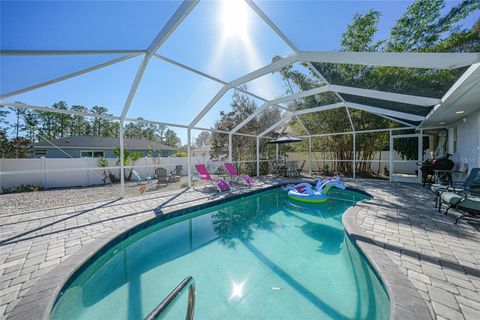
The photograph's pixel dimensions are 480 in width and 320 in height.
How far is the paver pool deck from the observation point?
2164mm

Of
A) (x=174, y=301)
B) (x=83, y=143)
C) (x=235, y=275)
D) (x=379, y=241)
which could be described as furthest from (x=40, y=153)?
(x=379, y=241)

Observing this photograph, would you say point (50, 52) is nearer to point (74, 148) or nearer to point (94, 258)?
point (94, 258)

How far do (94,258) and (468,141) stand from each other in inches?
451

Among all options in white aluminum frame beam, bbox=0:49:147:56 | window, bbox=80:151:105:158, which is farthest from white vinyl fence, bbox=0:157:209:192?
white aluminum frame beam, bbox=0:49:147:56

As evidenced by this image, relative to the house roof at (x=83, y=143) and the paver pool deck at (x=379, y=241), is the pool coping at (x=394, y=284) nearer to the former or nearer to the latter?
the paver pool deck at (x=379, y=241)

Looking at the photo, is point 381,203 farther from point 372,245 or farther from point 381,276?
point 381,276

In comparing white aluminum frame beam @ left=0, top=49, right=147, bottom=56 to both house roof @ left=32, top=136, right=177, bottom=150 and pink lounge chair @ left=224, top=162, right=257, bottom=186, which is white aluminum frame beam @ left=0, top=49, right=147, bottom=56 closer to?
pink lounge chair @ left=224, top=162, right=257, bottom=186

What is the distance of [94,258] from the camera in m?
3.23

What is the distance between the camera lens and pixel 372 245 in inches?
126

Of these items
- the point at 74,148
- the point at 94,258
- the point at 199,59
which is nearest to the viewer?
the point at 94,258

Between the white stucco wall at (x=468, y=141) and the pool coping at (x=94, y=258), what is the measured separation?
5988 mm

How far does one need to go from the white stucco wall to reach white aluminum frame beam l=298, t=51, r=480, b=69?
471cm

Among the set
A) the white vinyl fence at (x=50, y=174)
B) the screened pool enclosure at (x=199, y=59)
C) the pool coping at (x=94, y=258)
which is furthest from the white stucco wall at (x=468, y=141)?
the white vinyl fence at (x=50, y=174)

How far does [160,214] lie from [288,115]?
832 centimetres
